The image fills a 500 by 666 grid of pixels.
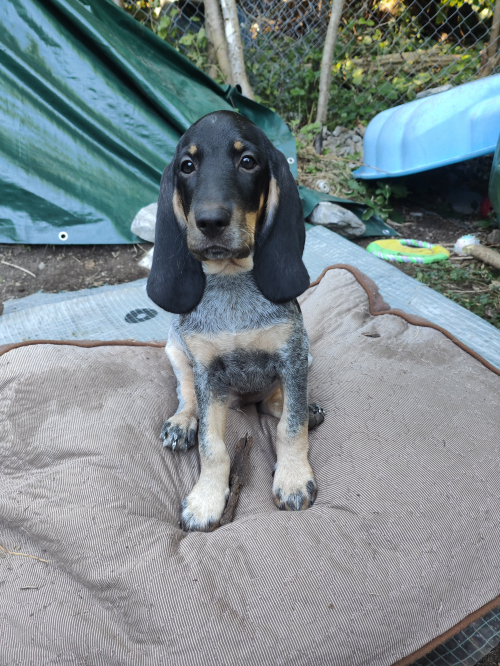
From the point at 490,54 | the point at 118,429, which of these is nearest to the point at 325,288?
the point at 118,429

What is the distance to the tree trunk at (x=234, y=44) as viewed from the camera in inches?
269

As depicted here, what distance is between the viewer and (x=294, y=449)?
2.59 meters

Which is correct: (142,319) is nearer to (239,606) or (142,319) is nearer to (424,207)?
(239,606)

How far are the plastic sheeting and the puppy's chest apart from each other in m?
3.80

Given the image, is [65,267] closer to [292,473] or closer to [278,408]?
[278,408]

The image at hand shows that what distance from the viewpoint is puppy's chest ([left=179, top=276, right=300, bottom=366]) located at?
Answer: 246cm

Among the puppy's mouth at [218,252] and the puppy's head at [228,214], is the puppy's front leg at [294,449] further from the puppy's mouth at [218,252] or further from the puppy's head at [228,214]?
the puppy's mouth at [218,252]

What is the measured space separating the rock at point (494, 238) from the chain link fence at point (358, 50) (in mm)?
3090

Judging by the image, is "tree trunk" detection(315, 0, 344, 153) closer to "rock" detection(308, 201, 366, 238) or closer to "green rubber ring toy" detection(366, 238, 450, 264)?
"rock" detection(308, 201, 366, 238)

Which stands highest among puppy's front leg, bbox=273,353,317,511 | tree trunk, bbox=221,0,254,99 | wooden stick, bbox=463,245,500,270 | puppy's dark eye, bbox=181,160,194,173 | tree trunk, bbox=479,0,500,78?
tree trunk, bbox=479,0,500,78

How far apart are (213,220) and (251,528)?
135 centimetres

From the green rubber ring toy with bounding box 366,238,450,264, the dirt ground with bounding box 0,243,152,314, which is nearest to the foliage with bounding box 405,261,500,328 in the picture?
the green rubber ring toy with bounding box 366,238,450,264

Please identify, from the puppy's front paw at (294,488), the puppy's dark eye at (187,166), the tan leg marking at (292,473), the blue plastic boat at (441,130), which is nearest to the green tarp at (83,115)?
the blue plastic boat at (441,130)

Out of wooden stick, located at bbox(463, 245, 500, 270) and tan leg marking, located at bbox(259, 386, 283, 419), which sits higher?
wooden stick, located at bbox(463, 245, 500, 270)
